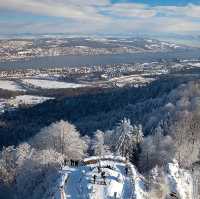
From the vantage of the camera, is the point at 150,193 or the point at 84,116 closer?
the point at 150,193

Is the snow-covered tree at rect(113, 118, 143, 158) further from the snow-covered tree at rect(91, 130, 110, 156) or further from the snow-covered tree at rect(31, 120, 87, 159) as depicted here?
the snow-covered tree at rect(31, 120, 87, 159)

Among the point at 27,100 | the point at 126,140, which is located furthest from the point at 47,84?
the point at 126,140

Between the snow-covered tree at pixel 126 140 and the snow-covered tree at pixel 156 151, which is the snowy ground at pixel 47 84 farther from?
the snow-covered tree at pixel 156 151

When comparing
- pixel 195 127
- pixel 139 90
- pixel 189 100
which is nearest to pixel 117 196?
pixel 195 127

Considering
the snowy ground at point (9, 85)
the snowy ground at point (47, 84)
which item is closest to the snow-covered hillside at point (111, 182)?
the snowy ground at point (9, 85)

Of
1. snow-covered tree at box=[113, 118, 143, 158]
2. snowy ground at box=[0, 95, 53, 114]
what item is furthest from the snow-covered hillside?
snowy ground at box=[0, 95, 53, 114]

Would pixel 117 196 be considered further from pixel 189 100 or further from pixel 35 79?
pixel 35 79
